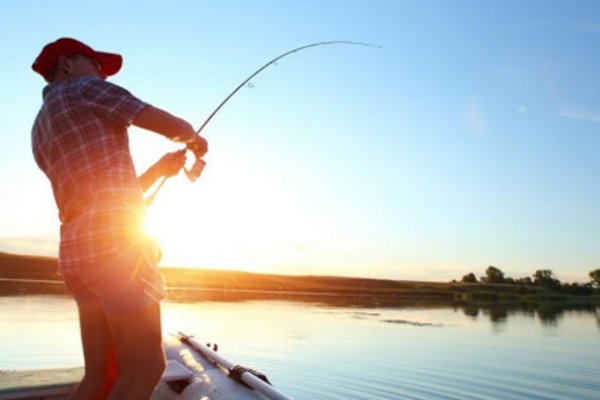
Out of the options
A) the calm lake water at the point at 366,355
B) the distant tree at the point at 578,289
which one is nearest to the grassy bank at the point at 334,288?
the distant tree at the point at 578,289

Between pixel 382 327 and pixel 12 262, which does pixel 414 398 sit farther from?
pixel 12 262

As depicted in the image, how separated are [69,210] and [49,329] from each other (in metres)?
19.2

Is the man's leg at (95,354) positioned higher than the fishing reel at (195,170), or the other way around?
the fishing reel at (195,170)

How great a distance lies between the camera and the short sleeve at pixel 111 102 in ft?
8.37

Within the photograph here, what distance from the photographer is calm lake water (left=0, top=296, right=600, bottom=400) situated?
13.5m

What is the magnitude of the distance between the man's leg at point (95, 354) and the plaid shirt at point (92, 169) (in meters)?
0.35

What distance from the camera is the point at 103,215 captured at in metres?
2.45

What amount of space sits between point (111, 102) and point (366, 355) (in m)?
17.0

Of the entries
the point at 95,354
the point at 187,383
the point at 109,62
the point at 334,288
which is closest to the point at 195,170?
the point at 109,62

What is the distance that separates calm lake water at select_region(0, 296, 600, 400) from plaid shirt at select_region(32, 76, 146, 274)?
619 centimetres

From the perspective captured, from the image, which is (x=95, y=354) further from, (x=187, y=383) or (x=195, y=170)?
(x=187, y=383)

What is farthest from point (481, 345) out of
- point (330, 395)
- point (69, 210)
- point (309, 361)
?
point (69, 210)

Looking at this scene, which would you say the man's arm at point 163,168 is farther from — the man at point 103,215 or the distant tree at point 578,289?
the distant tree at point 578,289

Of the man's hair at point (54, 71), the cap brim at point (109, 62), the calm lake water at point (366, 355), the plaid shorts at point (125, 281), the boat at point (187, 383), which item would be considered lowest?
the calm lake water at point (366, 355)
